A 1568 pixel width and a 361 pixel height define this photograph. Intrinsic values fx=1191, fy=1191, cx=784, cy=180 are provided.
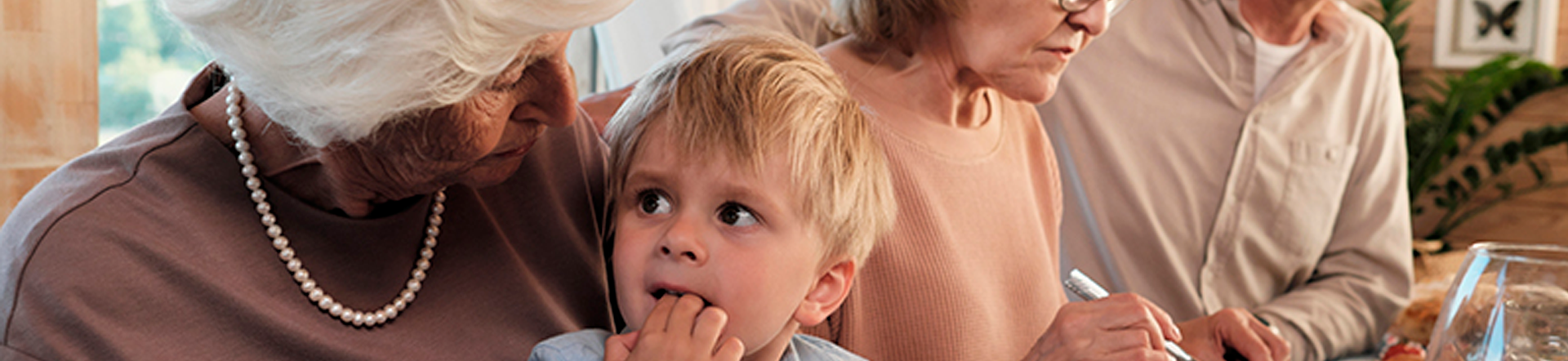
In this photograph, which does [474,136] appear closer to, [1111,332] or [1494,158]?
[1111,332]

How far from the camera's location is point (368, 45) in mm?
854

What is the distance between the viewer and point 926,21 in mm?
1506

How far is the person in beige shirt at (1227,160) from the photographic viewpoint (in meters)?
2.43

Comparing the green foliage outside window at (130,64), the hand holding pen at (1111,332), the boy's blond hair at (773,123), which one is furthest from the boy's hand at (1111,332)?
the green foliage outside window at (130,64)

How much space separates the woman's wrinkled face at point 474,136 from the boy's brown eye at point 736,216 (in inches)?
6.4

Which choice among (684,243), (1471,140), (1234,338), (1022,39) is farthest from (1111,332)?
(1471,140)

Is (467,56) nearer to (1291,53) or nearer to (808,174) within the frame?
(808,174)

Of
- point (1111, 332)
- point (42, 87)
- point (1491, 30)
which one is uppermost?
point (42, 87)

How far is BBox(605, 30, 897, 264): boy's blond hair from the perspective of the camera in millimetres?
989

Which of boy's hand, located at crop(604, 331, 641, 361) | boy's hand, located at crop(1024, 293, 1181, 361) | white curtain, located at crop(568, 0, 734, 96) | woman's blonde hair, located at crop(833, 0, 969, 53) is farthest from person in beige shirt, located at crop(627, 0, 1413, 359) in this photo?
boy's hand, located at crop(604, 331, 641, 361)

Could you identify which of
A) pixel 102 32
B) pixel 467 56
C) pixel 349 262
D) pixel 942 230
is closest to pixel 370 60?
pixel 467 56

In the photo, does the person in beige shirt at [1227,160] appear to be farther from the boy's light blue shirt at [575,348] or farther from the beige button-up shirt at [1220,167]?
the boy's light blue shirt at [575,348]

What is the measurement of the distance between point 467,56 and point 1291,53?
6.84 ft

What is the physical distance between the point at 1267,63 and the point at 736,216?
1.85 meters
